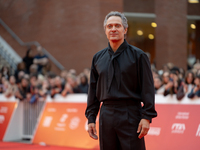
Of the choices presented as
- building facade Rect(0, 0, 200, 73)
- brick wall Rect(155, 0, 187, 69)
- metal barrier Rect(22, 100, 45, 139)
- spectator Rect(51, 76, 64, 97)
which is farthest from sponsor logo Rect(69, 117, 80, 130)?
brick wall Rect(155, 0, 187, 69)

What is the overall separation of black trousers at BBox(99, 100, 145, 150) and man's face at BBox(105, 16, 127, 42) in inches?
27.2

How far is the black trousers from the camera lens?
10.5 ft

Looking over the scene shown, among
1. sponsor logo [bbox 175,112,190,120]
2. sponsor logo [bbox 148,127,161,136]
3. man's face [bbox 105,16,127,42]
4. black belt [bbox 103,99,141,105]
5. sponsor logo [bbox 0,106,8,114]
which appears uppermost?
man's face [bbox 105,16,127,42]

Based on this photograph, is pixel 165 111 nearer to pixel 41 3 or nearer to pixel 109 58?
pixel 109 58

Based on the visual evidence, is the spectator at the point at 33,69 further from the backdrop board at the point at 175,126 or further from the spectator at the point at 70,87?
the backdrop board at the point at 175,126

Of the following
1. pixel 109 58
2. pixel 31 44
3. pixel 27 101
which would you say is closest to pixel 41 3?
pixel 31 44

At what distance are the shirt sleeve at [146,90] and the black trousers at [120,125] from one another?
13cm

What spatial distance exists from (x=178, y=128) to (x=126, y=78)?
399 cm

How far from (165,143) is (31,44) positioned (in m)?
12.9

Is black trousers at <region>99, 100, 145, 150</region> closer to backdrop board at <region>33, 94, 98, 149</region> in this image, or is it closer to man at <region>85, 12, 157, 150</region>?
man at <region>85, 12, 157, 150</region>

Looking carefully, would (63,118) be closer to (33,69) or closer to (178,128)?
(178,128)

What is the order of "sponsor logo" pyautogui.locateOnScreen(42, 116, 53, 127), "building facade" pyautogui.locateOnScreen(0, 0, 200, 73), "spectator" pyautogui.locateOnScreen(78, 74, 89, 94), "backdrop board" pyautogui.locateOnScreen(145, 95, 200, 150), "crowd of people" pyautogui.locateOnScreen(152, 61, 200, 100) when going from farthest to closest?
"building facade" pyautogui.locateOnScreen(0, 0, 200, 73), "spectator" pyautogui.locateOnScreen(78, 74, 89, 94), "sponsor logo" pyautogui.locateOnScreen(42, 116, 53, 127), "crowd of people" pyautogui.locateOnScreen(152, 61, 200, 100), "backdrop board" pyautogui.locateOnScreen(145, 95, 200, 150)

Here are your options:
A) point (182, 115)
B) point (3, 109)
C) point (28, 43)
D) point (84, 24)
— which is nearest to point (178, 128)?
point (182, 115)

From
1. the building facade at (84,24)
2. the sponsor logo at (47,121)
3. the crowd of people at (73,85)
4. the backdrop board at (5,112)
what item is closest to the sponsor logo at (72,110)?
the crowd of people at (73,85)
